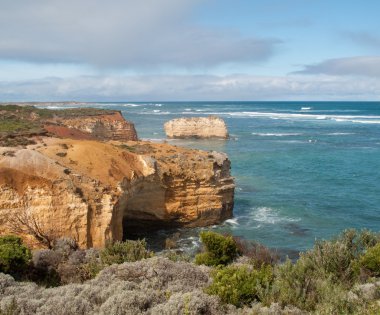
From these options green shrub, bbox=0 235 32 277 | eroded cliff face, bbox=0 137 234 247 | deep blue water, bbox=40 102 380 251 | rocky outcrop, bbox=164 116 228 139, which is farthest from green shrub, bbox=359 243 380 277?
rocky outcrop, bbox=164 116 228 139

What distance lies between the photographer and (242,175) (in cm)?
4622

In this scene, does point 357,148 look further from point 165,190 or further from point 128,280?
point 128,280

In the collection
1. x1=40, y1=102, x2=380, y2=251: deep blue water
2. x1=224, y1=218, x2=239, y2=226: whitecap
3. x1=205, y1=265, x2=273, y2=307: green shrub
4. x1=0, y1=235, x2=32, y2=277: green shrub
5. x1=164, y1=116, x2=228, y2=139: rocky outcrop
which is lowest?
x1=224, y1=218, x2=239, y2=226: whitecap

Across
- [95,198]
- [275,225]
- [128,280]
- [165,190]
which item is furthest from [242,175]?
[128,280]

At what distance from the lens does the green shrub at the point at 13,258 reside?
589 inches

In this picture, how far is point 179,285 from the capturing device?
11.9 meters

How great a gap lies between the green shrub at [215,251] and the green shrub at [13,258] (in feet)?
21.2

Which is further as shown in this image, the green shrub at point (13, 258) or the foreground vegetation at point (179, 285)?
the green shrub at point (13, 258)

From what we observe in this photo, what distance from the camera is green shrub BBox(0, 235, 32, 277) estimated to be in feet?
49.1

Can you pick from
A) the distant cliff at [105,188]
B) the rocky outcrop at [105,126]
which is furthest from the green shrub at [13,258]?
the rocky outcrop at [105,126]

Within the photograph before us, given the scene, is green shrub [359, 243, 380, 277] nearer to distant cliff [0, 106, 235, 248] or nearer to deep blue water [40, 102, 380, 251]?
deep blue water [40, 102, 380, 251]

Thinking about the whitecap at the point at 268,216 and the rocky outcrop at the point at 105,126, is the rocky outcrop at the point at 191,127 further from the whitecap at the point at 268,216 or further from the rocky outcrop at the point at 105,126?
the whitecap at the point at 268,216

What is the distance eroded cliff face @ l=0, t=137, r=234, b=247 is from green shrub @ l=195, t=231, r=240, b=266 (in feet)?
18.2

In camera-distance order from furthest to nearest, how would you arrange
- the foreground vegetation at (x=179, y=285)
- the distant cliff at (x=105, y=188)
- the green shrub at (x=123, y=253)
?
the distant cliff at (x=105, y=188), the green shrub at (x=123, y=253), the foreground vegetation at (x=179, y=285)
